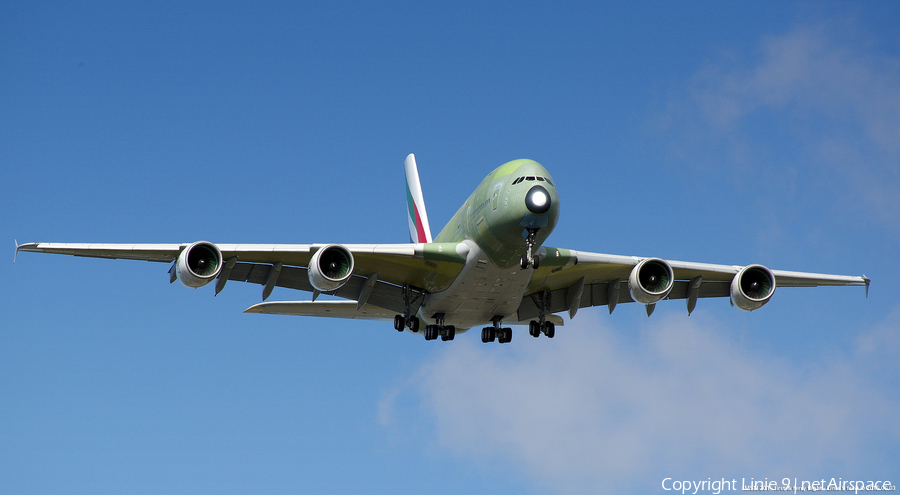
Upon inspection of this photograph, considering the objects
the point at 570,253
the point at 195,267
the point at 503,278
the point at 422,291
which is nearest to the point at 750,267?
the point at 570,253

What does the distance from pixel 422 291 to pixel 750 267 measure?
38.2ft

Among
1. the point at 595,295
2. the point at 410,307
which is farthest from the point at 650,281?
the point at 410,307

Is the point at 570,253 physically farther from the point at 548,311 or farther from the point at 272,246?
the point at 272,246

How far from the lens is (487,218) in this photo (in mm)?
25875

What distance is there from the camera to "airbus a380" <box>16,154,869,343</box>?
25453 mm

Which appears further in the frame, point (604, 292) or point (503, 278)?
point (604, 292)

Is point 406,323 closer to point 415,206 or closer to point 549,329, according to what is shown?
point 549,329

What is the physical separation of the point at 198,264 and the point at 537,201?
407 inches

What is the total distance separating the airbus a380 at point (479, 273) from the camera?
25.5 m

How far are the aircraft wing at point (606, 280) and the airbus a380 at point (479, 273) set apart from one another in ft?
0.13

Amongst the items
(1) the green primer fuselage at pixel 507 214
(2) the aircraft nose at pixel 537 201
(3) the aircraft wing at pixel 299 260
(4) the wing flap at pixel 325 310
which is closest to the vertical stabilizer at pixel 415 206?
(4) the wing flap at pixel 325 310

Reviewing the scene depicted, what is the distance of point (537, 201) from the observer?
78.9ft

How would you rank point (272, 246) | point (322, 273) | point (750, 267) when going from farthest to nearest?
point (750, 267) → point (272, 246) → point (322, 273)

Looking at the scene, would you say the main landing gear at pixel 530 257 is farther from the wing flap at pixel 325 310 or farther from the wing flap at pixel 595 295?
the wing flap at pixel 325 310
